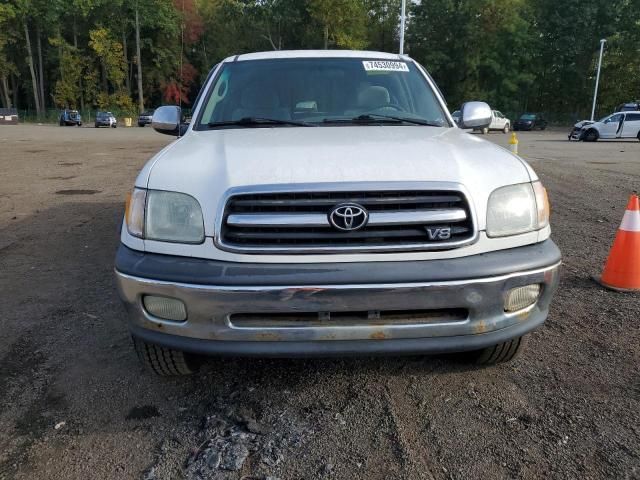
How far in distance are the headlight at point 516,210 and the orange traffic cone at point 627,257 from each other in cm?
195

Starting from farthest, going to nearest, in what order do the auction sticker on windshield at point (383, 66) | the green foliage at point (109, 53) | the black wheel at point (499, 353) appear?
the green foliage at point (109, 53) → the auction sticker on windshield at point (383, 66) → the black wheel at point (499, 353)

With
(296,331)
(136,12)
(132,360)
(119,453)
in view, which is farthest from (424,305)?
(136,12)

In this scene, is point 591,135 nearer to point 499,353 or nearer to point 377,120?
point 377,120

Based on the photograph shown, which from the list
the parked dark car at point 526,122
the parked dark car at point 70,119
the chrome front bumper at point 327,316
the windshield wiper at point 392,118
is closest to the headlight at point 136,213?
the chrome front bumper at point 327,316

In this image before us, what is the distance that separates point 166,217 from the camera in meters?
2.48

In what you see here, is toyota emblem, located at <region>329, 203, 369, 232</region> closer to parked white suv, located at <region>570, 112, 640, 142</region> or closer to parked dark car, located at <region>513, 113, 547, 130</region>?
parked white suv, located at <region>570, 112, 640, 142</region>

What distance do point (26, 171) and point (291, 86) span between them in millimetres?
10113

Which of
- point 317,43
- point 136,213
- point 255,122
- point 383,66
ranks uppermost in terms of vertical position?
point 317,43

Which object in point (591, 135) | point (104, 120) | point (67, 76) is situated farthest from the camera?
point (67, 76)

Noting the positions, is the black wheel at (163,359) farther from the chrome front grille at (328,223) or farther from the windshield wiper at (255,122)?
the windshield wiper at (255,122)

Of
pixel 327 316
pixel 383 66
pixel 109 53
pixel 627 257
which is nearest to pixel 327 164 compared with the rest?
pixel 327 316

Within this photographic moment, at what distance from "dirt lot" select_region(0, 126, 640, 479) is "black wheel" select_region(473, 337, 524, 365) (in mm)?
70

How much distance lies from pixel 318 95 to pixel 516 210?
5.99 feet

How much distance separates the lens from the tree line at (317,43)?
5144 centimetres
